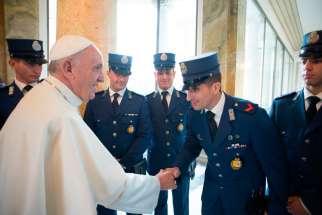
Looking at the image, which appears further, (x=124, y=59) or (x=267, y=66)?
(x=267, y=66)

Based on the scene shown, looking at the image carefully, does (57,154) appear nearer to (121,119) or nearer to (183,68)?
(183,68)

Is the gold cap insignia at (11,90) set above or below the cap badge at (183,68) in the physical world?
below

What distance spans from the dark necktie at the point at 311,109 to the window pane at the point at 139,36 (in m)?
4.31

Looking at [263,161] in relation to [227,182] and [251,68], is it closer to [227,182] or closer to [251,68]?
[227,182]

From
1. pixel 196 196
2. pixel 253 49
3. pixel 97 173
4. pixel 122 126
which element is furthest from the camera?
pixel 253 49

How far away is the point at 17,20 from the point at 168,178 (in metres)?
4.46

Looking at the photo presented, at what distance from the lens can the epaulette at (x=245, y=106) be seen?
186cm

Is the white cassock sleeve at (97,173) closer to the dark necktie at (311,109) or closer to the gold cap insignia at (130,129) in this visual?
the gold cap insignia at (130,129)

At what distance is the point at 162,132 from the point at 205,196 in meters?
1.31

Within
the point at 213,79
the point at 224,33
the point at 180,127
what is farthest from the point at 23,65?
the point at 224,33

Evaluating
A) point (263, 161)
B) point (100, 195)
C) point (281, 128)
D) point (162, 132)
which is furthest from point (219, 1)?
point (100, 195)

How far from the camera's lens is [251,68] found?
6.40 meters

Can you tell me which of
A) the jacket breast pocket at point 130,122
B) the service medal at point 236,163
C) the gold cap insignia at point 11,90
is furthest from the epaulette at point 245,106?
the gold cap insignia at point 11,90

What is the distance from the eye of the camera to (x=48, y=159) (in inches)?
53.6
